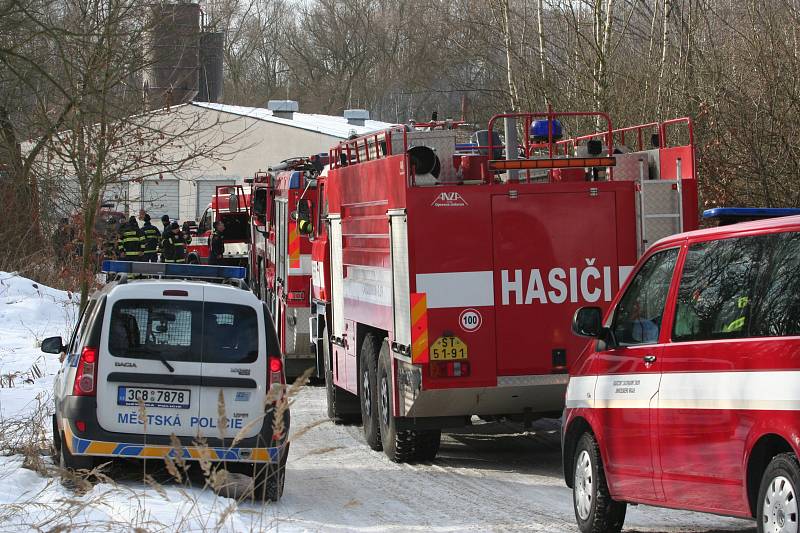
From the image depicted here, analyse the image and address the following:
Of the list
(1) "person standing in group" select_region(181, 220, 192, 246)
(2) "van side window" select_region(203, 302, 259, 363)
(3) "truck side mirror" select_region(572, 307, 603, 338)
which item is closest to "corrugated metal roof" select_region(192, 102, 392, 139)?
(1) "person standing in group" select_region(181, 220, 192, 246)

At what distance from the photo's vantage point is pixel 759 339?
589 cm

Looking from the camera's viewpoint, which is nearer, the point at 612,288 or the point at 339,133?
the point at 612,288

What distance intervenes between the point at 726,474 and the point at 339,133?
45.0 m

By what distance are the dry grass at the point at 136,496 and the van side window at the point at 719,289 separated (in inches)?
92.8

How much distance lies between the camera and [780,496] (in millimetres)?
5656

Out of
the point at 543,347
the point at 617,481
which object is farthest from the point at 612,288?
the point at 617,481

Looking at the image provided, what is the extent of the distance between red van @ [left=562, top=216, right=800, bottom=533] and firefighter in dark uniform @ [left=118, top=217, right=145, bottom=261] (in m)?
21.8

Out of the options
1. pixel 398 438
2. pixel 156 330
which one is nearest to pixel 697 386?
pixel 156 330

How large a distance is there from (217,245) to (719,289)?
69.7ft

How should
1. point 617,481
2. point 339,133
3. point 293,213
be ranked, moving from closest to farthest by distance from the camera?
point 617,481 < point 293,213 < point 339,133

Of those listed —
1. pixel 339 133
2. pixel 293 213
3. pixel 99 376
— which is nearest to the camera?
pixel 99 376

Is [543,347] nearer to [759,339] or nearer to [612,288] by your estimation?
[612,288]

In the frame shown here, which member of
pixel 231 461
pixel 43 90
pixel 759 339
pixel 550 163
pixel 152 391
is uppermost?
pixel 43 90

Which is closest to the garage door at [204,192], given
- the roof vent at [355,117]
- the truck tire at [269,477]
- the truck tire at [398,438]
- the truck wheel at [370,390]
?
the roof vent at [355,117]
